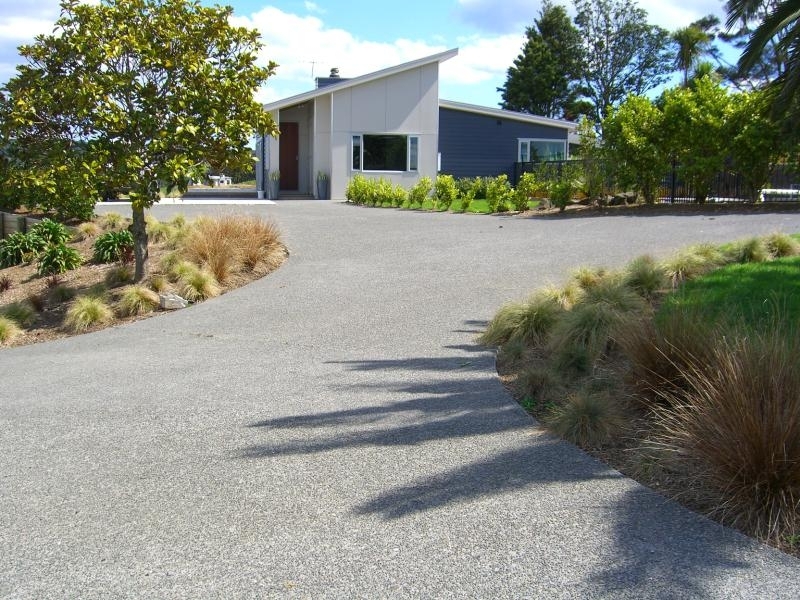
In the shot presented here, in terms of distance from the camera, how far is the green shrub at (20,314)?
12.7 metres

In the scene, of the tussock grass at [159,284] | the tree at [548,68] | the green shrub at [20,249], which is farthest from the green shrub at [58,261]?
the tree at [548,68]

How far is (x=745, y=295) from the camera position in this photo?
7969 millimetres

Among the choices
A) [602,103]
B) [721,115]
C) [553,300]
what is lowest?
[553,300]

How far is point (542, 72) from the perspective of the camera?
2197 inches

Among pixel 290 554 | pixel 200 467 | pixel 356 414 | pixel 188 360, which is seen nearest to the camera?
pixel 290 554

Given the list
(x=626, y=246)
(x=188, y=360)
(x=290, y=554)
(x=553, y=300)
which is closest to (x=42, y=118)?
(x=188, y=360)

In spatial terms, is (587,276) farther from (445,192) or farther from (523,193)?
(445,192)

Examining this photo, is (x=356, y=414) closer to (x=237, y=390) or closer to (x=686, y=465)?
(x=237, y=390)

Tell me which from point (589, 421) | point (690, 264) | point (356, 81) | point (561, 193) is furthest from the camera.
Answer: point (356, 81)

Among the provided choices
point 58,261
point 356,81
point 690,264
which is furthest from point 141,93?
point 356,81

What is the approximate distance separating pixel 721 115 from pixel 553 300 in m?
12.7

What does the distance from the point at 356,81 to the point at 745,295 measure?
878 inches

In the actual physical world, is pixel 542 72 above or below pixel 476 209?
above

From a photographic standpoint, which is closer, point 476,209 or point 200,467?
point 200,467
